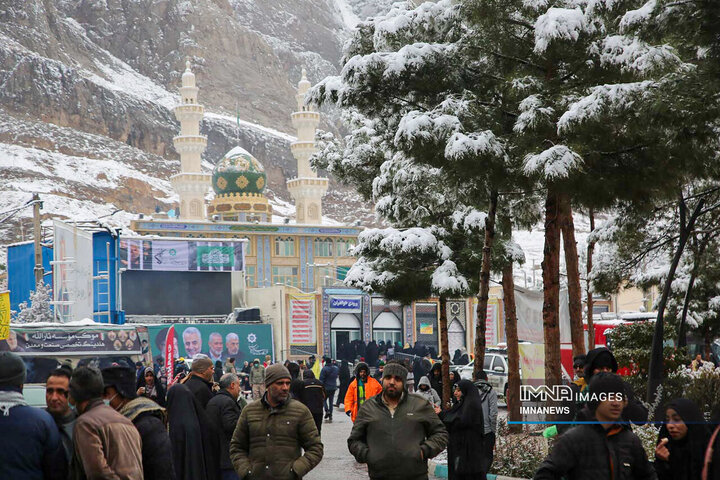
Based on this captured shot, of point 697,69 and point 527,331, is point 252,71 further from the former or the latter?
point 697,69

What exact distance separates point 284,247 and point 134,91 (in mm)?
91932

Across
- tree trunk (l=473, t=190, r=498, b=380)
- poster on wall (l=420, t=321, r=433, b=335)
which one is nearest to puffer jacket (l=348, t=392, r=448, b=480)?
tree trunk (l=473, t=190, r=498, b=380)

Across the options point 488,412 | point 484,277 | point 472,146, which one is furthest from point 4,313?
point 488,412

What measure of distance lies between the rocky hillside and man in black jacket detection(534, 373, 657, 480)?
10766 cm

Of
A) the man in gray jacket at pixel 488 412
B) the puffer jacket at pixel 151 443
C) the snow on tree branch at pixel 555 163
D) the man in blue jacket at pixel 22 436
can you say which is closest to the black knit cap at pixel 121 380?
the puffer jacket at pixel 151 443

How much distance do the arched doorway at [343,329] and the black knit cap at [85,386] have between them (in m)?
47.1

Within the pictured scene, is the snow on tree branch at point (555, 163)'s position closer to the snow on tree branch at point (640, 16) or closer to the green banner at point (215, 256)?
the snow on tree branch at point (640, 16)

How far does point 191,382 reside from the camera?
9.24m

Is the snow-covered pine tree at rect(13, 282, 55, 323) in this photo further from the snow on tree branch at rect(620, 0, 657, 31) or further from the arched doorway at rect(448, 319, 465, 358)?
Answer: the snow on tree branch at rect(620, 0, 657, 31)

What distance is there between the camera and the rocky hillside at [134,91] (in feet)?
415

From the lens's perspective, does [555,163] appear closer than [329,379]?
Yes

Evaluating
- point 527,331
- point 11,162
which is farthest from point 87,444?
point 11,162

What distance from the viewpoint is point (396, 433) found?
7.26 m

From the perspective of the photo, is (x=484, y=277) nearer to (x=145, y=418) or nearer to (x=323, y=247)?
(x=145, y=418)
